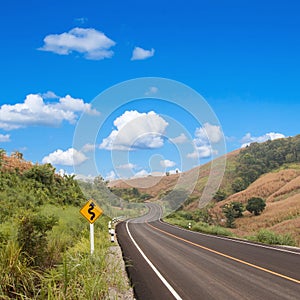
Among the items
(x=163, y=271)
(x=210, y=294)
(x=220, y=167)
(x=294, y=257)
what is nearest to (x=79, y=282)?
(x=210, y=294)

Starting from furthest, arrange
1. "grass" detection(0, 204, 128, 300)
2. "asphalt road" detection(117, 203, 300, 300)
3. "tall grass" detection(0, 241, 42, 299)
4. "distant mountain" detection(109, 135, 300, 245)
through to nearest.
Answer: "distant mountain" detection(109, 135, 300, 245)
"asphalt road" detection(117, 203, 300, 300)
"tall grass" detection(0, 241, 42, 299)
"grass" detection(0, 204, 128, 300)

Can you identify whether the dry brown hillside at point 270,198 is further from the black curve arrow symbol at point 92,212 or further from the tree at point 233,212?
the black curve arrow symbol at point 92,212

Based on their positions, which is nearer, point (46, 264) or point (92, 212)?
point (46, 264)

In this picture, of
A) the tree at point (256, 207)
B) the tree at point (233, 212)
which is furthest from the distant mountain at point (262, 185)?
the tree at point (233, 212)

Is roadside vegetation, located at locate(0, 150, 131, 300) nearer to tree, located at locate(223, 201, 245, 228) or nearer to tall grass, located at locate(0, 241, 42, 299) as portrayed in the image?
tall grass, located at locate(0, 241, 42, 299)

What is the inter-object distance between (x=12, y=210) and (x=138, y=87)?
3001 centimetres

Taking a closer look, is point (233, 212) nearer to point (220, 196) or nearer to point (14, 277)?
point (220, 196)

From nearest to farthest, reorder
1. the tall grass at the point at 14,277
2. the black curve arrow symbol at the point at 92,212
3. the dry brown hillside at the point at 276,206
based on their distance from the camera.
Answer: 1. the tall grass at the point at 14,277
2. the black curve arrow symbol at the point at 92,212
3. the dry brown hillside at the point at 276,206

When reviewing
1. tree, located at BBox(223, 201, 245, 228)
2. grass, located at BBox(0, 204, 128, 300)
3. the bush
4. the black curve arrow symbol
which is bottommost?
tree, located at BBox(223, 201, 245, 228)

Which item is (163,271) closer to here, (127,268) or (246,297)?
(127,268)

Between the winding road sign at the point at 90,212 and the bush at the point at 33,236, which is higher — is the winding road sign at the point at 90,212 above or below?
above

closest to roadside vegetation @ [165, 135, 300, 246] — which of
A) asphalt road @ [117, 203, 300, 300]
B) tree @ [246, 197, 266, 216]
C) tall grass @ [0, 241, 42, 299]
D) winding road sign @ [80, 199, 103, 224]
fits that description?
tree @ [246, 197, 266, 216]

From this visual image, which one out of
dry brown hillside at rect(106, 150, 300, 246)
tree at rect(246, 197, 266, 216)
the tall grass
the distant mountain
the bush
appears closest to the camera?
the tall grass

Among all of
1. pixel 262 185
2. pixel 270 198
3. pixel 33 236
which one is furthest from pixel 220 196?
pixel 33 236
